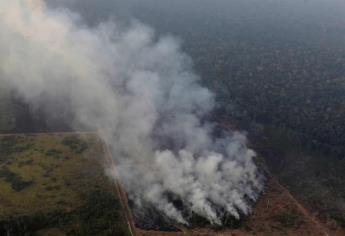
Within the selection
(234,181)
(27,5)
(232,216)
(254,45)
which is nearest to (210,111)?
(234,181)

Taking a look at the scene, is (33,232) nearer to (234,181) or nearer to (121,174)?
(121,174)

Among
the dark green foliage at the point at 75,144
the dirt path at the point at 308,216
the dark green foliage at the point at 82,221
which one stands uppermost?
the dark green foliage at the point at 75,144

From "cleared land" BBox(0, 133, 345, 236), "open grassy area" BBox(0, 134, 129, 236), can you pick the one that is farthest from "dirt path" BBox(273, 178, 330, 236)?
"open grassy area" BBox(0, 134, 129, 236)

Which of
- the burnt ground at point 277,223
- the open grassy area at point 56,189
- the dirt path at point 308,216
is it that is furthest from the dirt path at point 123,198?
the dirt path at point 308,216

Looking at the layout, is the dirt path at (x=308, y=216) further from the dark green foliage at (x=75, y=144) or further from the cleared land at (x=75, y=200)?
the dark green foliage at (x=75, y=144)

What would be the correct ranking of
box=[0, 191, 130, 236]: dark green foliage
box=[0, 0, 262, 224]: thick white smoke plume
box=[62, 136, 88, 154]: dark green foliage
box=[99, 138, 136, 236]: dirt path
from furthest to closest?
box=[62, 136, 88, 154]: dark green foliage, box=[0, 0, 262, 224]: thick white smoke plume, box=[99, 138, 136, 236]: dirt path, box=[0, 191, 130, 236]: dark green foliage

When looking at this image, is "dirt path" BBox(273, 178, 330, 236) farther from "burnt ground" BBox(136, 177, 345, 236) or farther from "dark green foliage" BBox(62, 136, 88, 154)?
"dark green foliage" BBox(62, 136, 88, 154)

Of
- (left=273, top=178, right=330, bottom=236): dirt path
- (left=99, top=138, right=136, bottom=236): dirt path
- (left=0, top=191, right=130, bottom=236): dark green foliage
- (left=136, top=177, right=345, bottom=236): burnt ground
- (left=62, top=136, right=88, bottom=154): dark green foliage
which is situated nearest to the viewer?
(left=0, top=191, right=130, bottom=236): dark green foliage
